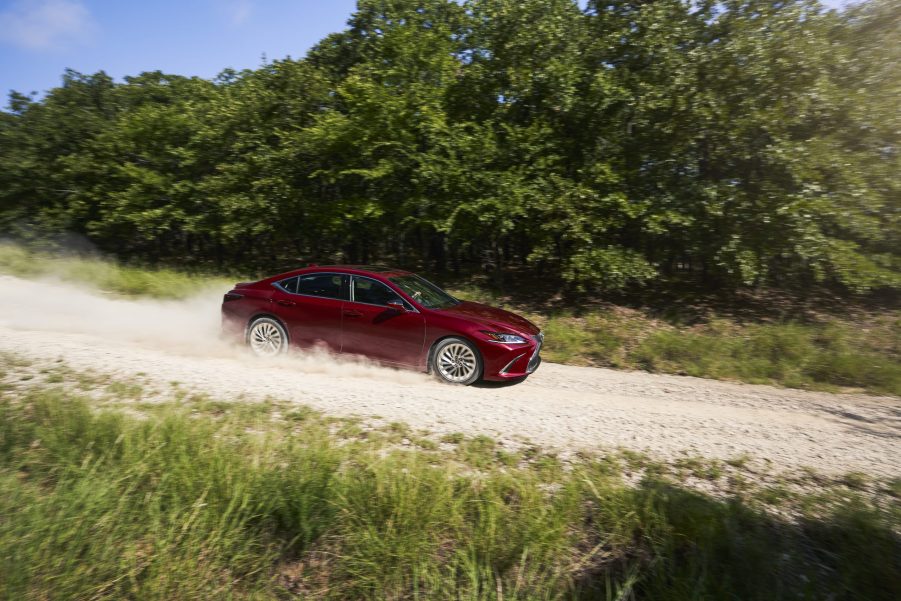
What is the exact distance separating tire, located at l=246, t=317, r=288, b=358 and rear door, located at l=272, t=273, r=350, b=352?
0.17 meters

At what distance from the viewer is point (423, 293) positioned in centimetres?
795

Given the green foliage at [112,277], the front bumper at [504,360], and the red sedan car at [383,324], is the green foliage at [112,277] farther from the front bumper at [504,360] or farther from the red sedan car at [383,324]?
the front bumper at [504,360]

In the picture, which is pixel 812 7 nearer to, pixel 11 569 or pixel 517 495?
pixel 517 495

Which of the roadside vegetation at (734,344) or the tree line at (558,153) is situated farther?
the tree line at (558,153)

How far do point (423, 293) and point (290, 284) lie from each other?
217 cm

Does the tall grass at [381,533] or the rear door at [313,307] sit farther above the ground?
the rear door at [313,307]

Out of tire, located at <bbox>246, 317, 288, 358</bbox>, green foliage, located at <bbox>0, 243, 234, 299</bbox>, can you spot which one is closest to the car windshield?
tire, located at <bbox>246, 317, 288, 358</bbox>

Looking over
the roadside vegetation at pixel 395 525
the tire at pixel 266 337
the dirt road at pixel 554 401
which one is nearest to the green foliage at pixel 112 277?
the dirt road at pixel 554 401

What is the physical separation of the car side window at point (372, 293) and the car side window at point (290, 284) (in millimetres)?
1051

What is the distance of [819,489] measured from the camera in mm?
4324

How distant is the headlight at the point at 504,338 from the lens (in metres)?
7.00

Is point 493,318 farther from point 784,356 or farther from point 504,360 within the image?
point 784,356

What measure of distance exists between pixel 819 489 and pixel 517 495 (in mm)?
2653

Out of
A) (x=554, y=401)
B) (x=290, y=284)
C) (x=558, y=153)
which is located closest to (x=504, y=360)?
(x=554, y=401)
